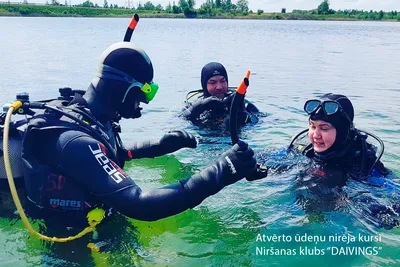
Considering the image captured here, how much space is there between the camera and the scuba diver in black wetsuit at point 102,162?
248 centimetres

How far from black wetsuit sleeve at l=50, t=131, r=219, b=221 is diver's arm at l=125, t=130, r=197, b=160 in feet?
4.23

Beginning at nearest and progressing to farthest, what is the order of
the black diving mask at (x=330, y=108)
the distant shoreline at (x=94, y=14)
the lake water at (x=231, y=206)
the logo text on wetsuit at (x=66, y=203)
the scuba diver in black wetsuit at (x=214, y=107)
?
1. the logo text on wetsuit at (x=66, y=203)
2. the lake water at (x=231, y=206)
3. the black diving mask at (x=330, y=108)
4. the scuba diver in black wetsuit at (x=214, y=107)
5. the distant shoreline at (x=94, y=14)

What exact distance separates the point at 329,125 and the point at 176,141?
1368 millimetres

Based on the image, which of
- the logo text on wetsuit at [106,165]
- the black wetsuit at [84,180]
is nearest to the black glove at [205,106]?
the black wetsuit at [84,180]

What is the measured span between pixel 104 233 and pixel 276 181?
1923mm

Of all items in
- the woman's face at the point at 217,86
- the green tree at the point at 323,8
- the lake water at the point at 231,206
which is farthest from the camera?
the green tree at the point at 323,8

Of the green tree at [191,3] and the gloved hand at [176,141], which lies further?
the green tree at [191,3]

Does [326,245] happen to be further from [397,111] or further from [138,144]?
[397,111]

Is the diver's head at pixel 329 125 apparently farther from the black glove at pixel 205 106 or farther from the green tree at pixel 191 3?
the green tree at pixel 191 3

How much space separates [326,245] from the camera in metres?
3.36

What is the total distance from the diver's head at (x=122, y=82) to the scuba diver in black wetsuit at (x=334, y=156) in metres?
1.72

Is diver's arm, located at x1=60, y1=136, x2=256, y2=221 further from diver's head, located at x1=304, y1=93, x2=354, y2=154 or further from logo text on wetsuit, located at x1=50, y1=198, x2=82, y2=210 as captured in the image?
diver's head, located at x1=304, y1=93, x2=354, y2=154

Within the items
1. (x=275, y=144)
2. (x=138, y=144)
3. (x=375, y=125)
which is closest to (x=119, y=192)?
(x=138, y=144)

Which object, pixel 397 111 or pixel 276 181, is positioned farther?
pixel 397 111
